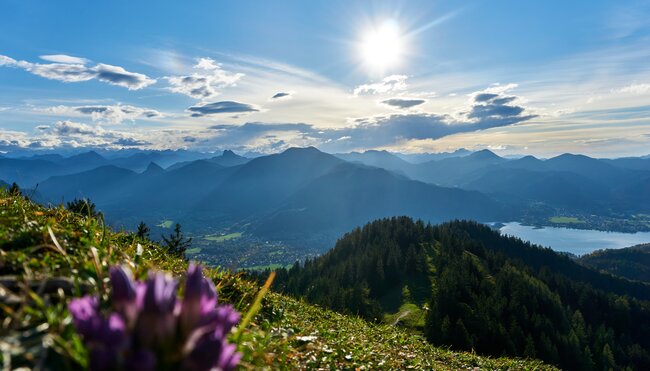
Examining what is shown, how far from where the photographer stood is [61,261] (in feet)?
14.2

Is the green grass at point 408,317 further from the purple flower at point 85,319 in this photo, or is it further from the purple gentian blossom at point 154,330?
the purple flower at point 85,319

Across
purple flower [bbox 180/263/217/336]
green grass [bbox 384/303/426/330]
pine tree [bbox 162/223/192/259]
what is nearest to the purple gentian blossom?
purple flower [bbox 180/263/217/336]

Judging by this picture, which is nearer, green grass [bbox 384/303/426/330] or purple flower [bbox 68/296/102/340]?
purple flower [bbox 68/296/102/340]

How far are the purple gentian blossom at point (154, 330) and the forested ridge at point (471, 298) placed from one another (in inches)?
1500

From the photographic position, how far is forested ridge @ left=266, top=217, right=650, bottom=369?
78.6 metres

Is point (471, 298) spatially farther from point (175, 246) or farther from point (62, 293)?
point (62, 293)

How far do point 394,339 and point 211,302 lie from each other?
1376cm

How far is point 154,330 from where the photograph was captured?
2.04m

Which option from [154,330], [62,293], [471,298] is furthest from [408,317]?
[154,330]

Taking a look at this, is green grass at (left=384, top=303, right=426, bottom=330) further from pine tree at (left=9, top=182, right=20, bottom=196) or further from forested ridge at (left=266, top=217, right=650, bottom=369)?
pine tree at (left=9, top=182, right=20, bottom=196)

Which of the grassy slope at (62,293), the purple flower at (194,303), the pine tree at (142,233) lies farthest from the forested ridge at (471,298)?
the purple flower at (194,303)

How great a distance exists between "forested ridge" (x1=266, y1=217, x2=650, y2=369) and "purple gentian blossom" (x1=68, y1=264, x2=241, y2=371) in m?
38.1

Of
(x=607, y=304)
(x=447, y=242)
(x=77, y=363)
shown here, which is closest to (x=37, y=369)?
(x=77, y=363)

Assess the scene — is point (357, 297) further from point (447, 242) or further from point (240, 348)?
point (240, 348)
